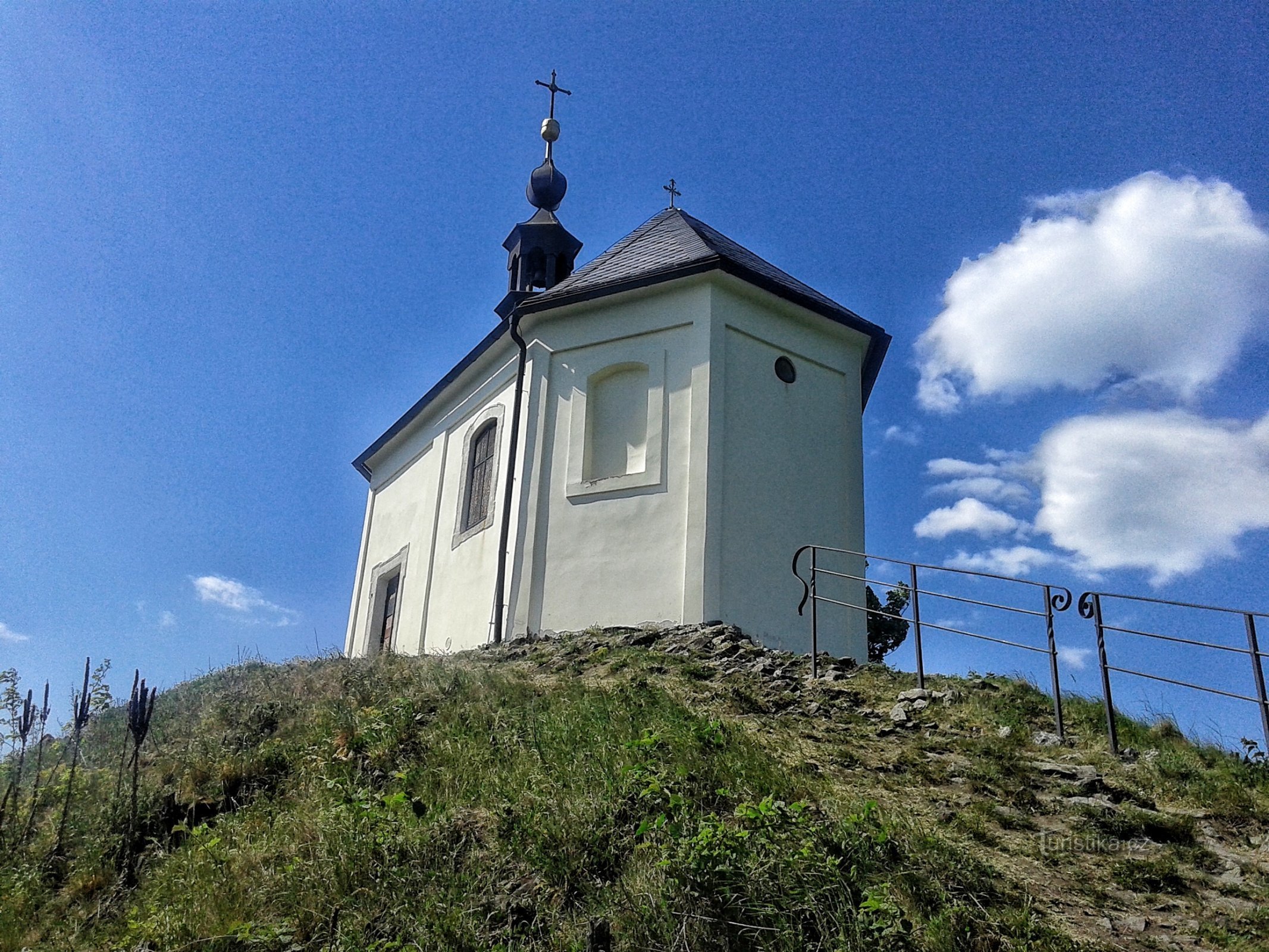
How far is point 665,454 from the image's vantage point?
13055mm

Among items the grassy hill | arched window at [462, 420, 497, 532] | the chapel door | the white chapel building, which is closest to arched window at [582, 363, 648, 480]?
the white chapel building

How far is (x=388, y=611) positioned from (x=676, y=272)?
8.96 metres

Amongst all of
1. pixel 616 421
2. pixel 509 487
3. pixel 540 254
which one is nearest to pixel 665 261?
pixel 616 421

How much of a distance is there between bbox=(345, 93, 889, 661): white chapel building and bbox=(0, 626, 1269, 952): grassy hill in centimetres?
309

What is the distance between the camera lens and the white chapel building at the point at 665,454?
12.6 m

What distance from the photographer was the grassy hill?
5.07 metres

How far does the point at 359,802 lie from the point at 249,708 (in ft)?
12.6

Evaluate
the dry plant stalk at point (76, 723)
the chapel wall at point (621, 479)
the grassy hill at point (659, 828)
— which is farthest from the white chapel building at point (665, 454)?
the dry plant stalk at point (76, 723)

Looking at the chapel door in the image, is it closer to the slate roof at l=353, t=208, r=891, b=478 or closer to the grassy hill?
the slate roof at l=353, t=208, r=891, b=478

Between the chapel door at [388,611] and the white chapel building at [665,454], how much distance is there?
7.91 ft

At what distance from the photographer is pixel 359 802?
261 inches

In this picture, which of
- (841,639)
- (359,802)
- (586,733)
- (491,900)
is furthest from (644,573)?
(491,900)

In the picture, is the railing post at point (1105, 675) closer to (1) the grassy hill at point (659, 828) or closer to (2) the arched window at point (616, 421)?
(1) the grassy hill at point (659, 828)

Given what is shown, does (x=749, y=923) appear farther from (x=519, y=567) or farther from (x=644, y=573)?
(x=519, y=567)
